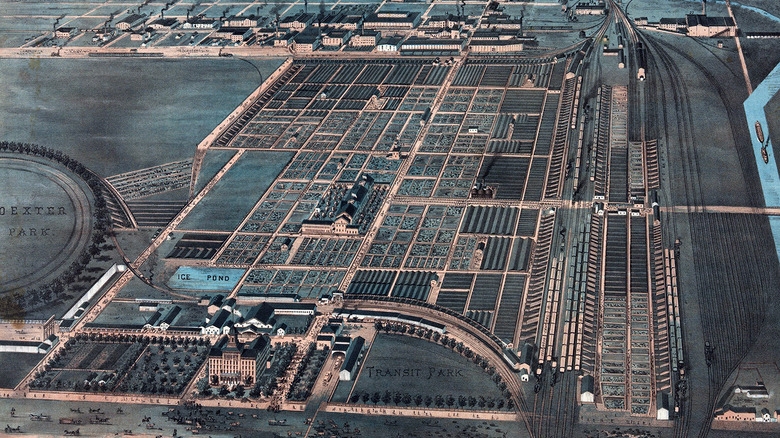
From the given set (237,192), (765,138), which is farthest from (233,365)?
(765,138)

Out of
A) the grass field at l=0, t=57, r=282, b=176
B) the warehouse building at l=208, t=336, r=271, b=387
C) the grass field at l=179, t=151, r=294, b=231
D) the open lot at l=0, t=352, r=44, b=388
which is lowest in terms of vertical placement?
the open lot at l=0, t=352, r=44, b=388

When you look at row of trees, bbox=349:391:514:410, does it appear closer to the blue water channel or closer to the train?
the blue water channel

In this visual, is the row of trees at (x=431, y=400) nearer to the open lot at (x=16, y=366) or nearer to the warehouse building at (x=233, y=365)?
the warehouse building at (x=233, y=365)

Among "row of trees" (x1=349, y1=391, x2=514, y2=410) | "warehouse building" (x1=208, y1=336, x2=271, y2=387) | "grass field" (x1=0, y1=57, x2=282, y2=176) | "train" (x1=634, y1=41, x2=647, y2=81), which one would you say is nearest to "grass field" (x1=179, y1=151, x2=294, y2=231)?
"grass field" (x1=0, y1=57, x2=282, y2=176)

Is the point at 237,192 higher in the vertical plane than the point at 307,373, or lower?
higher

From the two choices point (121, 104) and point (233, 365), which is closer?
point (233, 365)

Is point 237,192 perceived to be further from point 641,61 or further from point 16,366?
point 641,61
